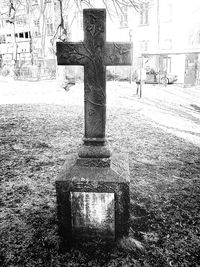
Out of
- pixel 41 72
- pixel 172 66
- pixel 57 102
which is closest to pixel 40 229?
pixel 57 102

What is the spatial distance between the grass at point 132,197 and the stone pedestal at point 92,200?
171 mm

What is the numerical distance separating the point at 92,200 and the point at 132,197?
127 cm

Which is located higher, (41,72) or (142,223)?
(41,72)

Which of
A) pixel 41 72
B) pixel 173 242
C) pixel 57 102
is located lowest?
pixel 173 242

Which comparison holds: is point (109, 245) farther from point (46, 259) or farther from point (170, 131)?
point (170, 131)

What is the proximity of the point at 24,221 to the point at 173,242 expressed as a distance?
1.81 m

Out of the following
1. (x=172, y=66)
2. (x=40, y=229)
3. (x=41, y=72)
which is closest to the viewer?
(x=40, y=229)

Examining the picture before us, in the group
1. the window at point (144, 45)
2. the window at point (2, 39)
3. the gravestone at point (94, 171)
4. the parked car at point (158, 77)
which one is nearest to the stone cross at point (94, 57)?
the gravestone at point (94, 171)

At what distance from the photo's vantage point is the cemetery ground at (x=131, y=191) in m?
2.63

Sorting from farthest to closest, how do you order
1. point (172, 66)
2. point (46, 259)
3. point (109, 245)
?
point (172, 66) → point (109, 245) → point (46, 259)

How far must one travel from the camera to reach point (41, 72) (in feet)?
77.1

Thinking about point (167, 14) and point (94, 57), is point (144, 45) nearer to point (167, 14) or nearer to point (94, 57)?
point (167, 14)

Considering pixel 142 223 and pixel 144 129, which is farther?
pixel 144 129

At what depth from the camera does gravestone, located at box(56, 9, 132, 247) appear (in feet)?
8.51
